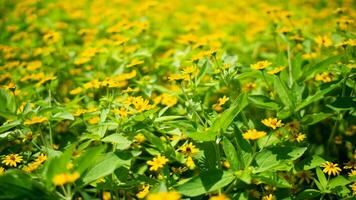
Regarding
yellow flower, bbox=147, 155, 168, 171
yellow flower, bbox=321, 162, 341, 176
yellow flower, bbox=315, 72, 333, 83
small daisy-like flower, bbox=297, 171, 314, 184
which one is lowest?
small daisy-like flower, bbox=297, 171, 314, 184

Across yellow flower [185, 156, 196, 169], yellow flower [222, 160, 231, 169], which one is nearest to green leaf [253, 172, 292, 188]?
yellow flower [185, 156, 196, 169]

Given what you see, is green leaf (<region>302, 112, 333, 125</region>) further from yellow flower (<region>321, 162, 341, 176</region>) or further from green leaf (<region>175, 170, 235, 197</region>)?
green leaf (<region>175, 170, 235, 197</region>)

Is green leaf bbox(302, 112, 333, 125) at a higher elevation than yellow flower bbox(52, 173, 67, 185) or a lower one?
lower

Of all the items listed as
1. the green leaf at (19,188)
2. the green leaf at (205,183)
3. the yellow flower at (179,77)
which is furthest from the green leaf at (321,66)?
the green leaf at (19,188)

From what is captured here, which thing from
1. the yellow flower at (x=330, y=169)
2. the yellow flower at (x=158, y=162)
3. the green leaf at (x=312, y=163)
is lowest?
the yellow flower at (x=330, y=169)

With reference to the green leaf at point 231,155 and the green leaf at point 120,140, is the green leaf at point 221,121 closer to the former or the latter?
the green leaf at point 231,155

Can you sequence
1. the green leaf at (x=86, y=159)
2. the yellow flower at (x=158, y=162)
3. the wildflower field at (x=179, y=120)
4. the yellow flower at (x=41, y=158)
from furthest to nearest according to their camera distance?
the yellow flower at (x=41, y=158) < the yellow flower at (x=158, y=162) < the wildflower field at (x=179, y=120) < the green leaf at (x=86, y=159)

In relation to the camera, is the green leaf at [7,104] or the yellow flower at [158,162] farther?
the green leaf at [7,104]
